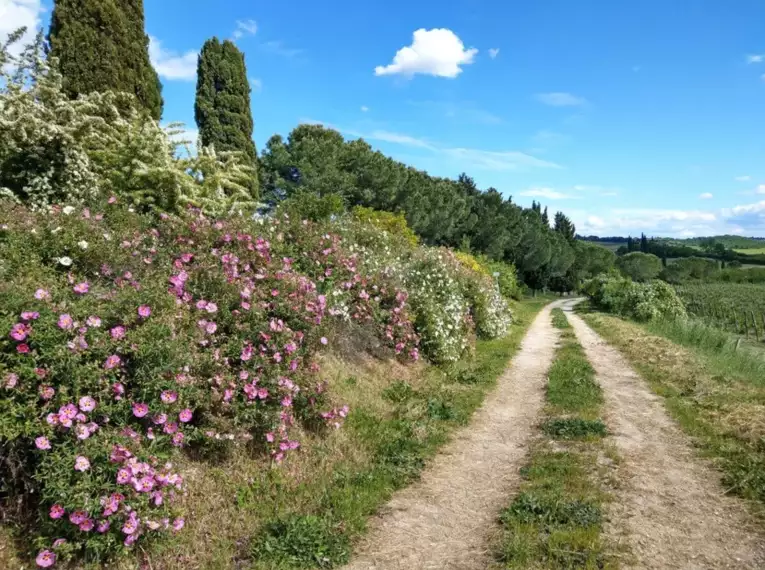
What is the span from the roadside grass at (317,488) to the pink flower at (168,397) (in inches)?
24.5

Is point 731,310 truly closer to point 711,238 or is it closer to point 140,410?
point 140,410

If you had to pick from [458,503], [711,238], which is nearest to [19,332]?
[458,503]

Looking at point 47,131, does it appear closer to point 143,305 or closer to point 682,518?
point 143,305

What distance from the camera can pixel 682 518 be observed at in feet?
13.4

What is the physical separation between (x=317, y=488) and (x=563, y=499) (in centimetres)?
208

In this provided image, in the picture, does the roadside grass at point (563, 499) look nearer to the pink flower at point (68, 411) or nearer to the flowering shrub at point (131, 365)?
the flowering shrub at point (131, 365)

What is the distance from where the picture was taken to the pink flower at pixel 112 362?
3.41m

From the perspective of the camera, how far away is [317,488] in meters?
4.46

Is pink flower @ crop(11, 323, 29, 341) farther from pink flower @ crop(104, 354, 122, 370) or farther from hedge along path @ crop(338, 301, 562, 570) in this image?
hedge along path @ crop(338, 301, 562, 570)

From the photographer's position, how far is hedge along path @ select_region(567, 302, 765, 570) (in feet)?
11.7

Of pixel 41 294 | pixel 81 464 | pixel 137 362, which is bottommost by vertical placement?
pixel 81 464

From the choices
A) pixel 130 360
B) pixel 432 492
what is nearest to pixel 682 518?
pixel 432 492

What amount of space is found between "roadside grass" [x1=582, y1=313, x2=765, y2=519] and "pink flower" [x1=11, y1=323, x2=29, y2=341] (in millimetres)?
5561

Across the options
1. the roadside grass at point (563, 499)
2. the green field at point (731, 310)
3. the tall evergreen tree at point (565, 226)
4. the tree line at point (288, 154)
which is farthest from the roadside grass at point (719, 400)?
the tall evergreen tree at point (565, 226)
